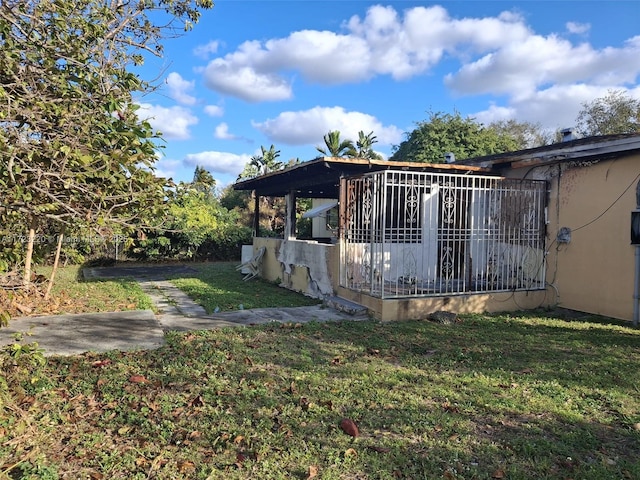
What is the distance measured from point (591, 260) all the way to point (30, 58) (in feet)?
29.8

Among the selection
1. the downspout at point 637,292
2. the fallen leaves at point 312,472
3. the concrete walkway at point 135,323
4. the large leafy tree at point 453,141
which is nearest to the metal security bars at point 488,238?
the concrete walkway at point 135,323

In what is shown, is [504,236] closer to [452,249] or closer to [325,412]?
[452,249]

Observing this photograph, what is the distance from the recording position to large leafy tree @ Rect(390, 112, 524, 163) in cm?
2602

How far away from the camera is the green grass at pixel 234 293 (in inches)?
360

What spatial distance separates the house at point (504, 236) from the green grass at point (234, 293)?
82 centimetres

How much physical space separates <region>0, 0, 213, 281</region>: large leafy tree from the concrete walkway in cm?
271

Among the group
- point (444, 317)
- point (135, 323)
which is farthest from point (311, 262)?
point (135, 323)

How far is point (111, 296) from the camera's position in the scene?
985 cm

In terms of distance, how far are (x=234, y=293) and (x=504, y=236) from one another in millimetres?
6193

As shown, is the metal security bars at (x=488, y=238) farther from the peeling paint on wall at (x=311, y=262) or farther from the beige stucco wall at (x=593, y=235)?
the peeling paint on wall at (x=311, y=262)

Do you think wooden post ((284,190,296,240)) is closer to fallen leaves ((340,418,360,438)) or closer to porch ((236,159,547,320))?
porch ((236,159,547,320))

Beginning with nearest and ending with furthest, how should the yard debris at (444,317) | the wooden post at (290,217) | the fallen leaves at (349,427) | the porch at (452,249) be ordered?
the fallen leaves at (349,427), the yard debris at (444,317), the porch at (452,249), the wooden post at (290,217)

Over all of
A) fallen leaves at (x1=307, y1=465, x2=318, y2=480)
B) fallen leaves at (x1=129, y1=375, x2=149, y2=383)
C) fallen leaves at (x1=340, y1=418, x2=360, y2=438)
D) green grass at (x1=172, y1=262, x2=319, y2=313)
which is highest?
green grass at (x1=172, y1=262, x2=319, y2=313)

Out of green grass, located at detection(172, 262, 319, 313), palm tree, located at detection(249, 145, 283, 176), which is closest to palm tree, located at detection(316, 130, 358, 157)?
palm tree, located at detection(249, 145, 283, 176)
